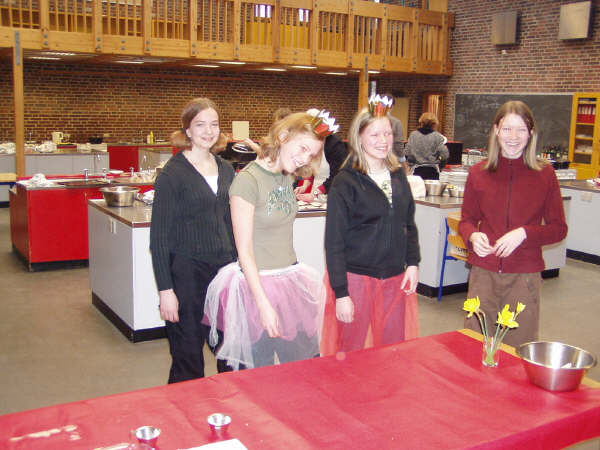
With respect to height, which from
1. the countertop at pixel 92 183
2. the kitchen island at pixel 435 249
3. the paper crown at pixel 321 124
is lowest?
the kitchen island at pixel 435 249

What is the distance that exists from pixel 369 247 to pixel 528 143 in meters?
0.87

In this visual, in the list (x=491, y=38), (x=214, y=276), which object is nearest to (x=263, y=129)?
(x=491, y=38)

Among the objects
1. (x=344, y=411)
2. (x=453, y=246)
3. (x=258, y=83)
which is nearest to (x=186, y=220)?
(x=344, y=411)

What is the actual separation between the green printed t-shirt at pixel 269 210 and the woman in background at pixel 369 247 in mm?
195

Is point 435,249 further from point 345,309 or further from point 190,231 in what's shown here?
point 190,231

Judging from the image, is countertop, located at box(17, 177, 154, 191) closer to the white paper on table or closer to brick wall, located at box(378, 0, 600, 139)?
the white paper on table

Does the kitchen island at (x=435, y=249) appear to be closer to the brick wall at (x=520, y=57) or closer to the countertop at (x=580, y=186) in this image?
the countertop at (x=580, y=186)

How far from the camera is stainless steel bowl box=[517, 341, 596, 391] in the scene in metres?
1.92

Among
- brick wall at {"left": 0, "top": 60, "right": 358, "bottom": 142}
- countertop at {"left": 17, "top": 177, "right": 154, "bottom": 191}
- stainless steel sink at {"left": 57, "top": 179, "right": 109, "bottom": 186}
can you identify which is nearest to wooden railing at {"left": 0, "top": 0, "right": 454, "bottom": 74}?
brick wall at {"left": 0, "top": 60, "right": 358, "bottom": 142}

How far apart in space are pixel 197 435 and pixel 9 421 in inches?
20.5

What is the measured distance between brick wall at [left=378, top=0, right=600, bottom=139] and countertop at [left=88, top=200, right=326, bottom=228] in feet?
27.4

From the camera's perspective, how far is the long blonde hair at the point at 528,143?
8.87ft

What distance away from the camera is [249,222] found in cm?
233

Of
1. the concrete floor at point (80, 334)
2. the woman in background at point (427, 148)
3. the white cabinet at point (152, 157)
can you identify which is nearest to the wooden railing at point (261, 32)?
the white cabinet at point (152, 157)
